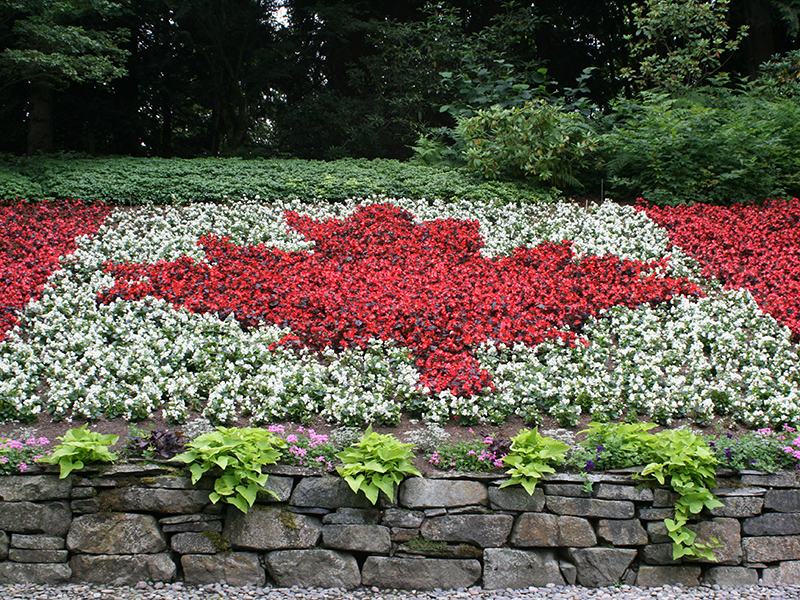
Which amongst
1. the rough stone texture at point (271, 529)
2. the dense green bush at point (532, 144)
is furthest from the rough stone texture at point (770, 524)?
the dense green bush at point (532, 144)

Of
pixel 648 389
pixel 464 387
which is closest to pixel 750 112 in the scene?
pixel 648 389

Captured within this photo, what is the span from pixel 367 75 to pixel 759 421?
11532 millimetres

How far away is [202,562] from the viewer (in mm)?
3549

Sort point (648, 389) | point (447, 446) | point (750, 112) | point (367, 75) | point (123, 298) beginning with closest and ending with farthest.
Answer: point (447, 446) → point (648, 389) → point (123, 298) → point (750, 112) → point (367, 75)

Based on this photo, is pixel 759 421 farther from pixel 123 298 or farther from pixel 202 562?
pixel 123 298

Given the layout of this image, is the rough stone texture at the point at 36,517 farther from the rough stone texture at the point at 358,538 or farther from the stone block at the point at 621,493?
the stone block at the point at 621,493

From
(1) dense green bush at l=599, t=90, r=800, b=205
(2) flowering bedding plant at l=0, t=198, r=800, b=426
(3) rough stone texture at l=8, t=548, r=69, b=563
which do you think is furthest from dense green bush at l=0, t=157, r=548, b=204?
(3) rough stone texture at l=8, t=548, r=69, b=563

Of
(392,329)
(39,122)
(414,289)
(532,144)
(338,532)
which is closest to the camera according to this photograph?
(338,532)

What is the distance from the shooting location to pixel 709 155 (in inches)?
331

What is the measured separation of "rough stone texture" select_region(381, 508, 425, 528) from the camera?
3510 millimetres

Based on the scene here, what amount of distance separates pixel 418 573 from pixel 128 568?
5.09ft

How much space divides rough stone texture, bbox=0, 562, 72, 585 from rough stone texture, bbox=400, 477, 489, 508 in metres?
1.88

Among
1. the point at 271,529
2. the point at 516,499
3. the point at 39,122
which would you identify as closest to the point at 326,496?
the point at 271,529

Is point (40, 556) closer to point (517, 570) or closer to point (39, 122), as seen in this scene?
point (517, 570)
